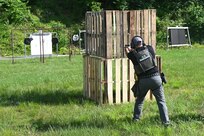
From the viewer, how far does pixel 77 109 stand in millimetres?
10023

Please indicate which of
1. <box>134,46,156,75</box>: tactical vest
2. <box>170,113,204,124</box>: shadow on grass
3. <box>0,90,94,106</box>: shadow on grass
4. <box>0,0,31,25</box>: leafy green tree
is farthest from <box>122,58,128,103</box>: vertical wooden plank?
<box>0,0,31,25</box>: leafy green tree

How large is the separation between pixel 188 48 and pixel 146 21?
56.8ft

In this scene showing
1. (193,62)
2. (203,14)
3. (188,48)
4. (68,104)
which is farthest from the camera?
(203,14)

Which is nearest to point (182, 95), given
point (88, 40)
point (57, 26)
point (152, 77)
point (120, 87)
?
point (120, 87)

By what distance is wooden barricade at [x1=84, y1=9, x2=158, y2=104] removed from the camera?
34.6 feet

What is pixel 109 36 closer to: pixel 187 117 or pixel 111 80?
pixel 111 80

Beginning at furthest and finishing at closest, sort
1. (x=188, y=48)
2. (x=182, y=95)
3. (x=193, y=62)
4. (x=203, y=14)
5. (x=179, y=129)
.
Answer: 1. (x=203, y=14)
2. (x=188, y=48)
3. (x=193, y=62)
4. (x=182, y=95)
5. (x=179, y=129)

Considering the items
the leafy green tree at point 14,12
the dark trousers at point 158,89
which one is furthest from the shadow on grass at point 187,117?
the leafy green tree at point 14,12

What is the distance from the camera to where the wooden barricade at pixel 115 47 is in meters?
10.5

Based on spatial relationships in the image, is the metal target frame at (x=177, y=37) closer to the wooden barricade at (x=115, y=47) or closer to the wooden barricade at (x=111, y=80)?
the wooden barricade at (x=115, y=47)

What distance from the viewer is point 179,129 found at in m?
7.71

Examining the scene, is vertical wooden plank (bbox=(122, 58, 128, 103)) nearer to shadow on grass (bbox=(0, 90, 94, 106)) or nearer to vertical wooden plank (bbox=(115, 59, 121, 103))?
vertical wooden plank (bbox=(115, 59, 121, 103))

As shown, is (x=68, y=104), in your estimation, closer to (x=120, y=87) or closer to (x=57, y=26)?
(x=120, y=87)

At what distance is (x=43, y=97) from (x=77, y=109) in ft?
6.18
